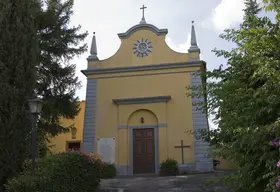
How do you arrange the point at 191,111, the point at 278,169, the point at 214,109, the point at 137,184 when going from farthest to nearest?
the point at 191,111, the point at 137,184, the point at 214,109, the point at 278,169

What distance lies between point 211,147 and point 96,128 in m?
12.5

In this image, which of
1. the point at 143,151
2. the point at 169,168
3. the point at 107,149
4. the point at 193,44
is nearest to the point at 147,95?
the point at 143,151

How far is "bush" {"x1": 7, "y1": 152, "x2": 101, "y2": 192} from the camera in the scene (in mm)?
9133

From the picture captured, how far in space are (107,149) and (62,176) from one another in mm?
8803

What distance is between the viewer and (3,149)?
999 centimetres

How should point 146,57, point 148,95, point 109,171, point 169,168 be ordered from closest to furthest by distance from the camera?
point 169,168, point 109,171, point 148,95, point 146,57

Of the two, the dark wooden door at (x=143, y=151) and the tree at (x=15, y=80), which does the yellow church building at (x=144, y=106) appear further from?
the tree at (x=15, y=80)

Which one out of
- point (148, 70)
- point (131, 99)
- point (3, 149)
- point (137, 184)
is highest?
point (148, 70)

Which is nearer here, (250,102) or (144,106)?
(250,102)

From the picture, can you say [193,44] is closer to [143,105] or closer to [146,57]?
[146,57]

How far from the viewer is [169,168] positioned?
16906 mm

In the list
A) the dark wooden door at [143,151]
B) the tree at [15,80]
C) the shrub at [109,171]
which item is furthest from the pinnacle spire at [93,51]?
the tree at [15,80]

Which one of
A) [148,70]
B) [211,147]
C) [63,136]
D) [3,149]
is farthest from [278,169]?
[63,136]

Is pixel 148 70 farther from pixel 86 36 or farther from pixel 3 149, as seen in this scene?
Answer: pixel 3 149
